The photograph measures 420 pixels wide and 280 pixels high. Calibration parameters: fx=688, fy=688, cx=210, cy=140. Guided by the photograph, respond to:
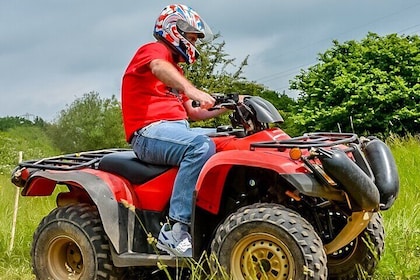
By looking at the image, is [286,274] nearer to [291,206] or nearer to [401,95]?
[291,206]

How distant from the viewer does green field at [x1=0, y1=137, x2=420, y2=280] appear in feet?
16.2

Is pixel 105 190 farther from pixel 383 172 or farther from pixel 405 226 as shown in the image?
pixel 405 226

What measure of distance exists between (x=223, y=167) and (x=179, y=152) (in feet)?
1.29

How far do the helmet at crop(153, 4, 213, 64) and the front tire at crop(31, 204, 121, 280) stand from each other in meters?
1.38

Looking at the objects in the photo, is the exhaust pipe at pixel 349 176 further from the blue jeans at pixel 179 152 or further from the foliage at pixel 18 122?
the foliage at pixel 18 122

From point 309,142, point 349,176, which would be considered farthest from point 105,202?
point 349,176

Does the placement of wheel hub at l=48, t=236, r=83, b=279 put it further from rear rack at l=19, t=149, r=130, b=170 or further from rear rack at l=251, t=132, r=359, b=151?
rear rack at l=251, t=132, r=359, b=151

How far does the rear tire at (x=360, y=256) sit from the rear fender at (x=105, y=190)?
154 centimetres

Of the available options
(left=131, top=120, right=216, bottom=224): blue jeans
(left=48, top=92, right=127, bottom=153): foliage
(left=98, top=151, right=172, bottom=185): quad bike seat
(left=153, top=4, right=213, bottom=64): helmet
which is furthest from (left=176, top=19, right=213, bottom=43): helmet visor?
(left=48, top=92, right=127, bottom=153): foliage

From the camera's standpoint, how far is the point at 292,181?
4.09 meters

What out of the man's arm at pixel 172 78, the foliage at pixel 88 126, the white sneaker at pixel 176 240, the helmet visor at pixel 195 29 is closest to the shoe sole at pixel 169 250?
the white sneaker at pixel 176 240

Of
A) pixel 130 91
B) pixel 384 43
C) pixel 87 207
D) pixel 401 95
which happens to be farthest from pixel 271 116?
pixel 384 43

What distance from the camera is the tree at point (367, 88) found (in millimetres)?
28891

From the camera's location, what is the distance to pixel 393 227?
6051 millimetres
